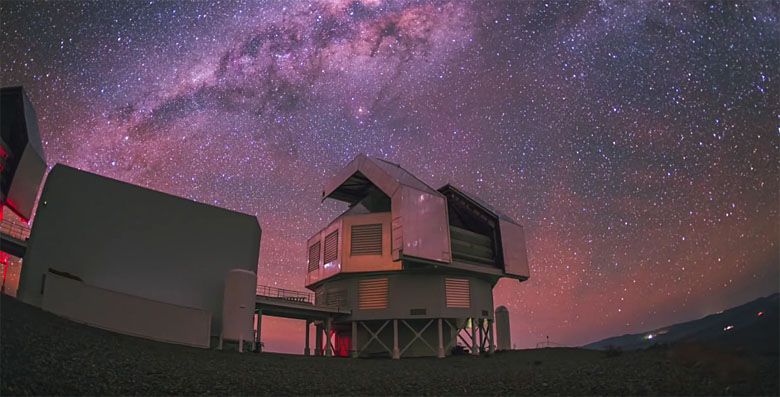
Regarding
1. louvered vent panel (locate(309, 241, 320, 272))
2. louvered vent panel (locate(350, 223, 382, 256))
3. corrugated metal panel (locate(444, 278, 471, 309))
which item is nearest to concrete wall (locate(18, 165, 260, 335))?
louvered vent panel (locate(309, 241, 320, 272))

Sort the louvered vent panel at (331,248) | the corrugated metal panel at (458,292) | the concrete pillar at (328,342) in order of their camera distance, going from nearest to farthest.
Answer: the concrete pillar at (328,342), the corrugated metal panel at (458,292), the louvered vent panel at (331,248)

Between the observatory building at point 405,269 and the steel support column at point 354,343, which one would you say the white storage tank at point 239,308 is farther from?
the steel support column at point 354,343

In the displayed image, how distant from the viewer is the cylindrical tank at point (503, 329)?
1443 inches

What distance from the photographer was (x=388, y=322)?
3166 cm

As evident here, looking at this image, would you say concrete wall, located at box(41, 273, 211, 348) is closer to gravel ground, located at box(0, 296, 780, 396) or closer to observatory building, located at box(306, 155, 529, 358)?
gravel ground, located at box(0, 296, 780, 396)

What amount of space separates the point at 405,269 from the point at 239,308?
1083 cm

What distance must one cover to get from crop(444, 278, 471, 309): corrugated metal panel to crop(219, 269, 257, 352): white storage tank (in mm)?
12946

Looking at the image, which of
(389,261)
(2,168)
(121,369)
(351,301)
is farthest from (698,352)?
(2,168)

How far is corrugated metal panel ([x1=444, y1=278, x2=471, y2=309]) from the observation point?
31.1 metres

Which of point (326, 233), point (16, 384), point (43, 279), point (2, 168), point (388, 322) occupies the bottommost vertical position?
point (16, 384)

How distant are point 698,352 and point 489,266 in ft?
73.4

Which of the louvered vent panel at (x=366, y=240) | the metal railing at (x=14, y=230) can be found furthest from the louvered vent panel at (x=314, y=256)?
the metal railing at (x=14, y=230)

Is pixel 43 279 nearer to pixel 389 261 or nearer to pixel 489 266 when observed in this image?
pixel 389 261

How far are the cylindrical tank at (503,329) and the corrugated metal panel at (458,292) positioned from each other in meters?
7.24
